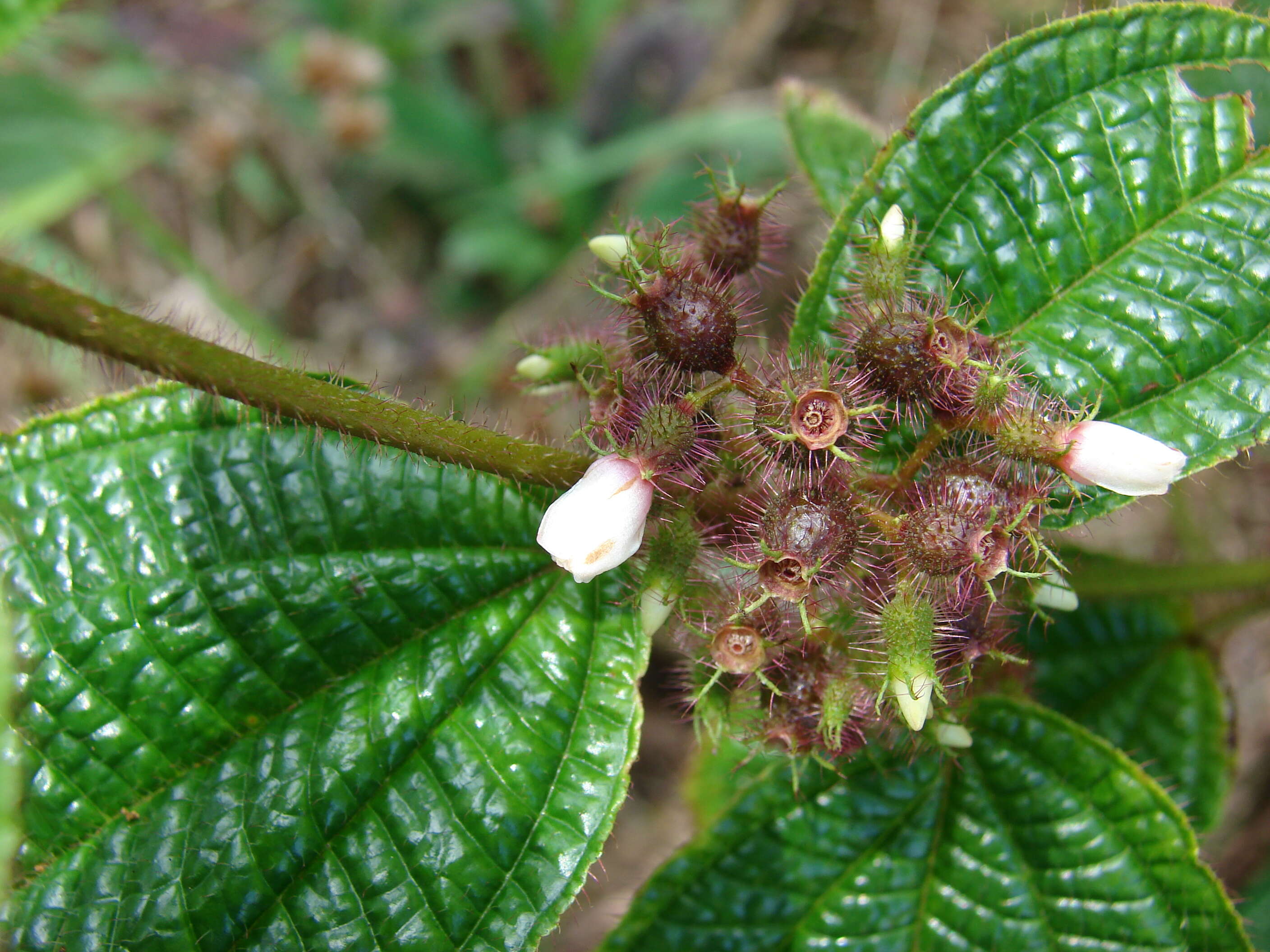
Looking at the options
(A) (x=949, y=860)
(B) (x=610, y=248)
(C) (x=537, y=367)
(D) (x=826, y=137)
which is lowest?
(A) (x=949, y=860)

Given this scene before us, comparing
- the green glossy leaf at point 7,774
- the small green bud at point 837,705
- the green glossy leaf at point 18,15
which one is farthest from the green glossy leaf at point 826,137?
the green glossy leaf at point 7,774

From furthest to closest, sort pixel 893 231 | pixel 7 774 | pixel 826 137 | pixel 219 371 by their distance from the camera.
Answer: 1. pixel 826 137
2. pixel 893 231
3. pixel 219 371
4. pixel 7 774

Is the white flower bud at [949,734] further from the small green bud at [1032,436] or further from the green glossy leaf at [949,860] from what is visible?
the small green bud at [1032,436]

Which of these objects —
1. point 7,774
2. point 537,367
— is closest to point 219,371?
point 537,367

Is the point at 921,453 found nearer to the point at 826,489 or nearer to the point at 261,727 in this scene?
the point at 826,489

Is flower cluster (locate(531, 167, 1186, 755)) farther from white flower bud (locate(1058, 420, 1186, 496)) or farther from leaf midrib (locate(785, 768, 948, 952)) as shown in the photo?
leaf midrib (locate(785, 768, 948, 952))
